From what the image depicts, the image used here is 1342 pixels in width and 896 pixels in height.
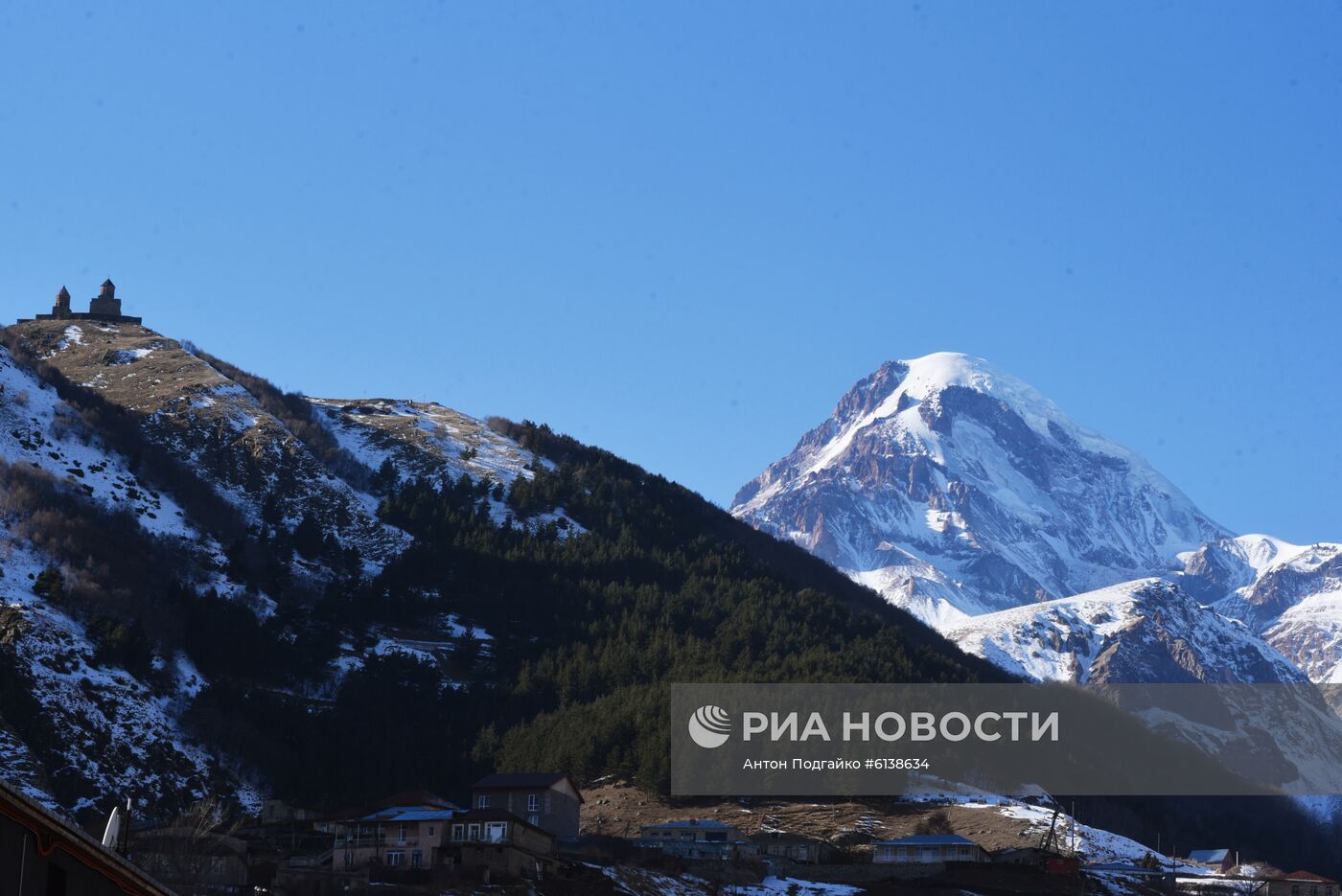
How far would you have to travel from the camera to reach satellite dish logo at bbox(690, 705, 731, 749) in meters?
154

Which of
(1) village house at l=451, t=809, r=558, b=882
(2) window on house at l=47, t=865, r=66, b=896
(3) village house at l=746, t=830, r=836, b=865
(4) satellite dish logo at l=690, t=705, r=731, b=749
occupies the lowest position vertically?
(2) window on house at l=47, t=865, r=66, b=896

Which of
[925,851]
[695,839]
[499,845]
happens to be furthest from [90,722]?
[925,851]

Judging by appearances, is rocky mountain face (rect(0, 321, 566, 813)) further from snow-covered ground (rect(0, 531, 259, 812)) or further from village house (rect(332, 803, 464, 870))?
village house (rect(332, 803, 464, 870))

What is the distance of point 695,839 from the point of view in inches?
5123

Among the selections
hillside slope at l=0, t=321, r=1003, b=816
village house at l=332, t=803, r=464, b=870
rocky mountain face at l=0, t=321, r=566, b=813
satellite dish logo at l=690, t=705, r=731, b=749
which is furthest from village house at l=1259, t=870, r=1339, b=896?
rocky mountain face at l=0, t=321, r=566, b=813

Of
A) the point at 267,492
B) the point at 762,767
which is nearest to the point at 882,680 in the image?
the point at 762,767

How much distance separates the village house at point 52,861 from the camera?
26.1 m

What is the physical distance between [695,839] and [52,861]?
105220mm

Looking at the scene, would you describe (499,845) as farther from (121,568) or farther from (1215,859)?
(1215,859)

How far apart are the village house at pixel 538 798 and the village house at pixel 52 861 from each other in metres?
99.1

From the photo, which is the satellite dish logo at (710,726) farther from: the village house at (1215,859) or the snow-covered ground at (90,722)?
the village house at (1215,859)

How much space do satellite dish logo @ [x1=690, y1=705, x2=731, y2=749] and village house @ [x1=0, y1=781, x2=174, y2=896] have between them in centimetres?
12720

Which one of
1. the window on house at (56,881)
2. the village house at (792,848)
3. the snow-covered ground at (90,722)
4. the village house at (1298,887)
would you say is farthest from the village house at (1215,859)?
the window on house at (56,881)

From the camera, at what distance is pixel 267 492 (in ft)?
631
